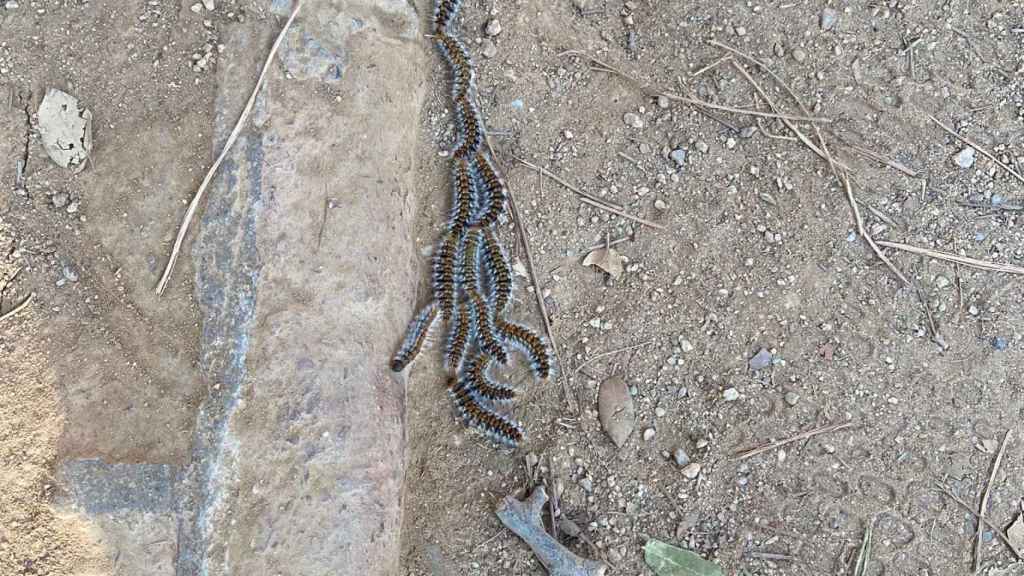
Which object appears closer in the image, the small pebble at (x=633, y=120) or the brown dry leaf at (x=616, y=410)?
the brown dry leaf at (x=616, y=410)

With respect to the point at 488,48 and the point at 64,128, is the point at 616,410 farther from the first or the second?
the point at 64,128

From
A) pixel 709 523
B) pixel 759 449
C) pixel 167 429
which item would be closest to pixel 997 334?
pixel 759 449

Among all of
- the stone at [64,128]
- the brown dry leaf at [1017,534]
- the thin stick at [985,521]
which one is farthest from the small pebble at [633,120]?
the brown dry leaf at [1017,534]

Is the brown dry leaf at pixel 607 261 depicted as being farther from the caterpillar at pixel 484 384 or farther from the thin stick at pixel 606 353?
the caterpillar at pixel 484 384

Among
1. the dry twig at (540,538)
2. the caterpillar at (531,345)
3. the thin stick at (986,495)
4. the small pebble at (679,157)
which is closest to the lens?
the dry twig at (540,538)

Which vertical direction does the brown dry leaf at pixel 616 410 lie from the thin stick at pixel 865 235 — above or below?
below

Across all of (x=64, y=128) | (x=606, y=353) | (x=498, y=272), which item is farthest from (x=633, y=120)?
(x=64, y=128)
